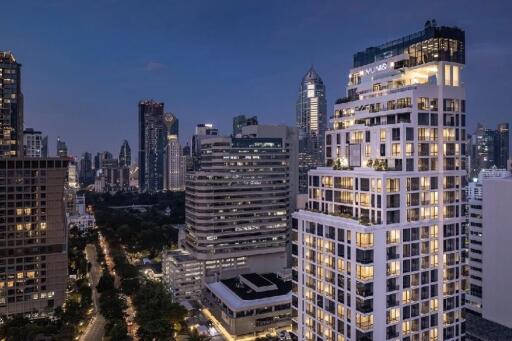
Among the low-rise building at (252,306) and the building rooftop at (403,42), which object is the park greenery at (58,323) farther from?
the building rooftop at (403,42)

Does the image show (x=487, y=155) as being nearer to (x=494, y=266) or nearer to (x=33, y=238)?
(x=494, y=266)

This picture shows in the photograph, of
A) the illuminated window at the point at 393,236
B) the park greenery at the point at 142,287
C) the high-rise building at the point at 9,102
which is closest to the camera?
the illuminated window at the point at 393,236

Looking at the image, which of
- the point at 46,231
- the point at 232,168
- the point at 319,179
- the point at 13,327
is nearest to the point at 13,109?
the point at 46,231

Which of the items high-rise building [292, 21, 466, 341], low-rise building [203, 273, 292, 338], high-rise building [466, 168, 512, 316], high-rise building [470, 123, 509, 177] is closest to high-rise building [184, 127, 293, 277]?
low-rise building [203, 273, 292, 338]

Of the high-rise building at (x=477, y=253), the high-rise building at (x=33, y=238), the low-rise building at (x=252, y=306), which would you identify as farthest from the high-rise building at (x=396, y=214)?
the high-rise building at (x=33, y=238)

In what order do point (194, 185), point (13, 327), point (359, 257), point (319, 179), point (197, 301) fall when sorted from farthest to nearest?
point (194, 185), point (197, 301), point (13, 327), point (319, 179), point (359, 257)

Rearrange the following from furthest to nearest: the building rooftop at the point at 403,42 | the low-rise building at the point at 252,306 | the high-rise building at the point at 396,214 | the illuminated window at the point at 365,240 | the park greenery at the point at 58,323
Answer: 1. the low-rise building at the point at 252,306
2. the park greenery at the point at 58,323
3. the building rooftop at the point at 403,42
4. the high-rise building at the point at 396,214
5. the illuminated window at the point at 365,240

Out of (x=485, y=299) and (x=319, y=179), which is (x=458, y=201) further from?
(x=485, y=299)
